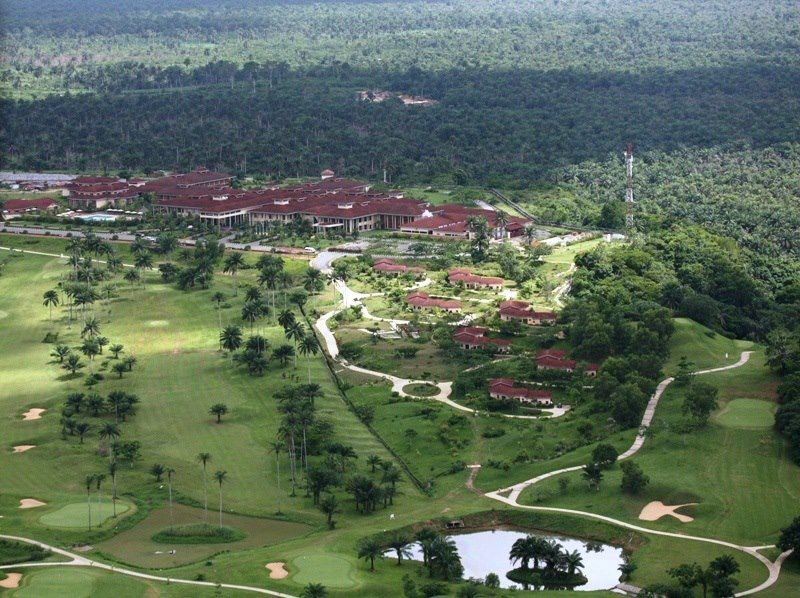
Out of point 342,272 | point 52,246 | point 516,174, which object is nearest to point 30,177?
point 52,246

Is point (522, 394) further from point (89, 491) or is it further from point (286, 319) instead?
point (89, 491)

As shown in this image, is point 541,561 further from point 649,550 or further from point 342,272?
point 342,272

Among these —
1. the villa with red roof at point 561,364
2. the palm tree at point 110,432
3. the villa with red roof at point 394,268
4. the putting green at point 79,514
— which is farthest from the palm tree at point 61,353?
the villa with red roof at point 561,364

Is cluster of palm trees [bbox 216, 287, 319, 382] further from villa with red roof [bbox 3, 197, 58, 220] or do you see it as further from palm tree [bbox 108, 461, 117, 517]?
villa with red roof [bbox 3, 197, 58, 220]

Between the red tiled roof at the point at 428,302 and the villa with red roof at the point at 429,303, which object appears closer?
the villa with red roof at the point at 429,303

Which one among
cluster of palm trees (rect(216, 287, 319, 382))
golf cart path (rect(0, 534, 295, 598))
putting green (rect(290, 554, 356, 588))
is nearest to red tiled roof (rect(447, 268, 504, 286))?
cluster of palm trees (rect(216, 287, 319, 382))

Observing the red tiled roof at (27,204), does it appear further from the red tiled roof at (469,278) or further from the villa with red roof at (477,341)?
the villa with red roof at (477,341)
